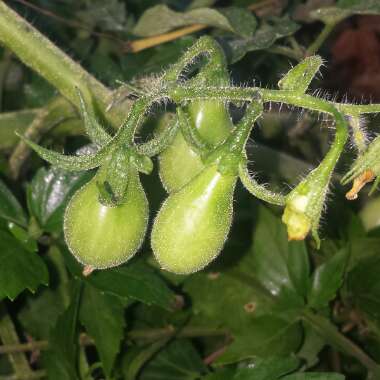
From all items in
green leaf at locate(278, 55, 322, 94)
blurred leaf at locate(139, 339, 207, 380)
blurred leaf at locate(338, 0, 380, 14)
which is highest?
green leaf at locate(278, 55, 322, 94)

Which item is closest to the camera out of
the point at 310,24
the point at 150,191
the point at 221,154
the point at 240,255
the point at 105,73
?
the point at 221,154

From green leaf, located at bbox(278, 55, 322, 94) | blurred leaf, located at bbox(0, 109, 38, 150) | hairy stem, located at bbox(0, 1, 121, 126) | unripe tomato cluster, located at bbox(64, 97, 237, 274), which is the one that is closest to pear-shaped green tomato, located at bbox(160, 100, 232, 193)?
unripe tomato cluster, located at bbox(64, 97, 237, 274)

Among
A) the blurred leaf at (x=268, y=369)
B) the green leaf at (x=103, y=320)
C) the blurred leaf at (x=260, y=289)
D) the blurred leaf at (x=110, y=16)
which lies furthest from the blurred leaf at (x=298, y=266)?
the blurred leaf at (x=110, y=16)

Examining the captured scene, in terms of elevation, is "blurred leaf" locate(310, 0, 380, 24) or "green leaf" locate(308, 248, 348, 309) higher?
"blurred leaf" locate(310, 0, 380, 24)

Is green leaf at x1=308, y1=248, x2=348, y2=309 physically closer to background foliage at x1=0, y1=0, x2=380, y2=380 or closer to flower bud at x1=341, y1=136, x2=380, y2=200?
background foliage at x1=0, y1=0, x2=380, y2=380

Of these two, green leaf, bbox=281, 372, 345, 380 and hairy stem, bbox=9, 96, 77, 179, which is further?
hairy stem, bbox=9, 96, 77, 179

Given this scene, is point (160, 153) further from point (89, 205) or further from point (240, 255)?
point (240, 255)

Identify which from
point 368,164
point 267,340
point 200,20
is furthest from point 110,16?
point 368,164

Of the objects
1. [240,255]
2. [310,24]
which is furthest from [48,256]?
[310,24]
